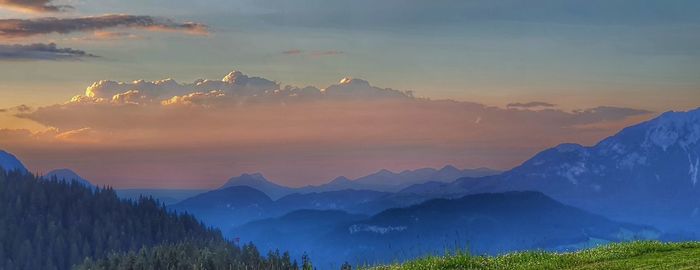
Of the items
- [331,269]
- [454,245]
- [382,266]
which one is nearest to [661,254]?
[454,245]

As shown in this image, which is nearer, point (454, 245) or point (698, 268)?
point (698, 268)

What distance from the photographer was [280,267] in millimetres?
186625

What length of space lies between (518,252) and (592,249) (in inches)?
130

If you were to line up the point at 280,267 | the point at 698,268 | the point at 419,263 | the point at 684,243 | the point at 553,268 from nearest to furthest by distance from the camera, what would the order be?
the point at 698,268 → the point at 553,268 → the point at 419,263 → the point at 684,243 → the point at 280,267

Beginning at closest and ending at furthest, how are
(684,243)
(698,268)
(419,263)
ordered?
(698,268) → (419,263) → (684,243)

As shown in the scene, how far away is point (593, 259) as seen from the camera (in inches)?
1350

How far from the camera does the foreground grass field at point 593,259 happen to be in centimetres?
3250

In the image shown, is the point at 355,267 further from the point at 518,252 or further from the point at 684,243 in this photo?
the point at 684,243

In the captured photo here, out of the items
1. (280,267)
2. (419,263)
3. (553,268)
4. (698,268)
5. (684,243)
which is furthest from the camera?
(280,267)

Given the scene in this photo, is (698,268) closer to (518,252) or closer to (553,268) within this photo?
(553,268)

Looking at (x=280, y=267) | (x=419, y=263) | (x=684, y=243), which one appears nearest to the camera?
(x=419, y=263)

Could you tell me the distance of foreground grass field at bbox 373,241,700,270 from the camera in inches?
1280

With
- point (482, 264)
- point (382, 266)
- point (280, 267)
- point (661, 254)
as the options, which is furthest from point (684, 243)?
point (280, 267)

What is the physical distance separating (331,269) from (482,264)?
749 cm
